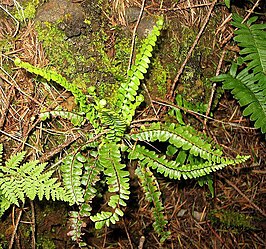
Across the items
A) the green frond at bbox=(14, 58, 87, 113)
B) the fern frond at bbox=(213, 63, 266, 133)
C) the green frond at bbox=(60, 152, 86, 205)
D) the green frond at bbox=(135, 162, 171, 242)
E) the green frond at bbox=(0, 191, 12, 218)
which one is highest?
the green frond at bbox=(14, 58, 87, 113)

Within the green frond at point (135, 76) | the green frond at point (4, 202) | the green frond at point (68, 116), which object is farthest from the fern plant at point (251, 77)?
the green frond at point (4, 202)

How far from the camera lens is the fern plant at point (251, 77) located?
3.17m

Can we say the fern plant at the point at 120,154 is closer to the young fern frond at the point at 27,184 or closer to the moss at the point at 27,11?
the young fern frond at the point at 27,184

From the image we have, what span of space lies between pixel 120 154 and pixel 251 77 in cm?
139

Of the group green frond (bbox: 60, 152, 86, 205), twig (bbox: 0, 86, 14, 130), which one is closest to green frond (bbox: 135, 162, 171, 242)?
green frond (bbox: 60, 152, 86, 205)

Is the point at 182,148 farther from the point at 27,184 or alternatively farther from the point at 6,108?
the point at 6,108

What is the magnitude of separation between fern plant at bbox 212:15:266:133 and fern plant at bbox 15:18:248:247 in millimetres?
528

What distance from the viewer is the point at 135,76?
8.94ft

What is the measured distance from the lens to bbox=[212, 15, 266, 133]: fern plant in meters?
3.17

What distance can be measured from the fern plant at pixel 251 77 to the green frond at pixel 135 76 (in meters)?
0.94

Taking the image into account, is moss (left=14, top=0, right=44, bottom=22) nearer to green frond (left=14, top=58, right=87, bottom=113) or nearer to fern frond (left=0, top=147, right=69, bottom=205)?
green frond (left=14, top=58, right=87, bottom=113)

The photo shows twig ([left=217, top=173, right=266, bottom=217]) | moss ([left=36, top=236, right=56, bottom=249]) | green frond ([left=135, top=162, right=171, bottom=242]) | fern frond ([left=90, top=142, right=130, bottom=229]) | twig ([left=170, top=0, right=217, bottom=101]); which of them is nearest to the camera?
fern frond ([left=90, top=142, right=130, bottom=229])

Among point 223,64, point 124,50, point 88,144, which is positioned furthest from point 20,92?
point 223,64

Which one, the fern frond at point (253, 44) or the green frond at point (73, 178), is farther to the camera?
the fern frond at point (253, 44)
